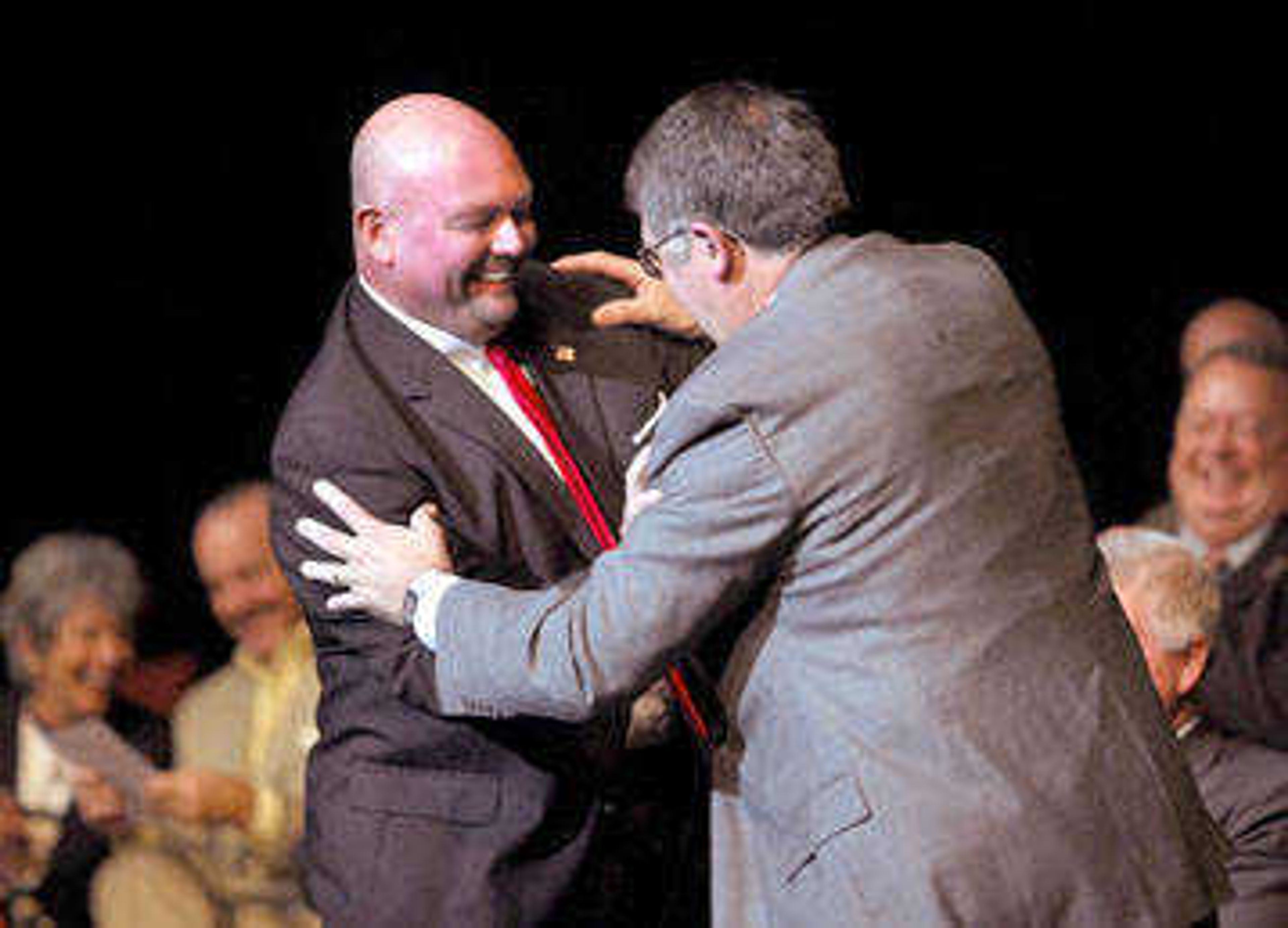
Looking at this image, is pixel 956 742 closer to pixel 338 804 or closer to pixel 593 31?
pixel 338 804

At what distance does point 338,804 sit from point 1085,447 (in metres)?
3.19

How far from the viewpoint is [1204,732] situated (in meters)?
3.46

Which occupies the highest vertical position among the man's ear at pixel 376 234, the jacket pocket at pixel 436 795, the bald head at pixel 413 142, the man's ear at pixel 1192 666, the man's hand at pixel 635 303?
the bald head at pixel 413 142

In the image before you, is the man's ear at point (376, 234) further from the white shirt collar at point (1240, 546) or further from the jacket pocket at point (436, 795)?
the white shirt collar at point (1240, 546)

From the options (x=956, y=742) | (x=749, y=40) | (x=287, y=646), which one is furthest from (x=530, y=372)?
(x=749, y=40)

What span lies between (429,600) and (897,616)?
0.60 metres

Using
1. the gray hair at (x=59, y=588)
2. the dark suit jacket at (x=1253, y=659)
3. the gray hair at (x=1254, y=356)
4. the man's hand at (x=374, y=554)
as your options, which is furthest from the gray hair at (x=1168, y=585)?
the gray hair at (x=59, y=588)

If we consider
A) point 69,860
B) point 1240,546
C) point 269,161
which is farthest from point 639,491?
point 1240,546

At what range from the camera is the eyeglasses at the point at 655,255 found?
104 inches

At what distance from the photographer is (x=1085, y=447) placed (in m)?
5.79

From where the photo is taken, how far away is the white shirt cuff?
8.91ft

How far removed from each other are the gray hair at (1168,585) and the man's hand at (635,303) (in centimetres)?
73

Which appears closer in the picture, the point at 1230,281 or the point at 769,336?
the point at 769,336

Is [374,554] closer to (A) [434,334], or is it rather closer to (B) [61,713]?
(A) [434,334]
